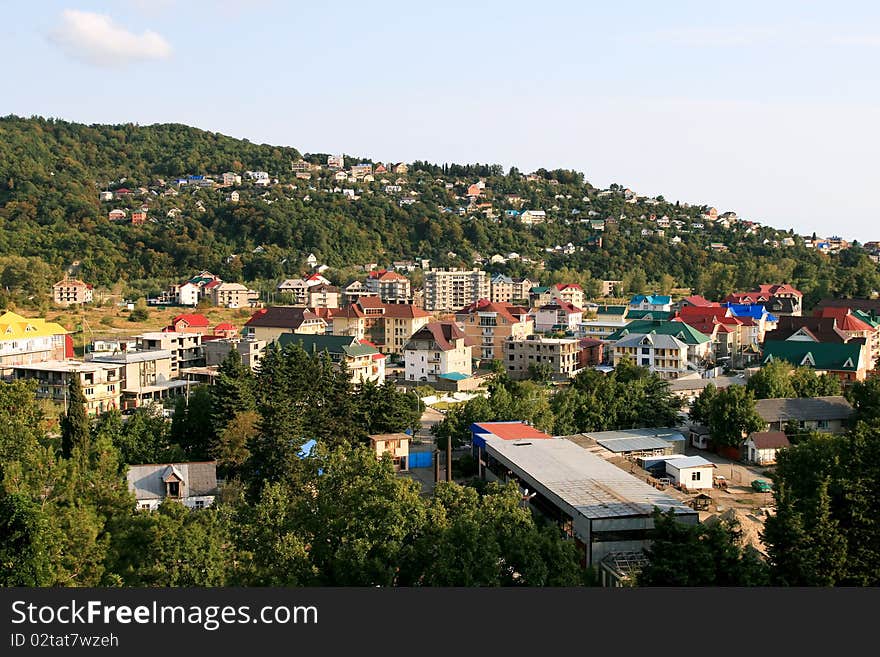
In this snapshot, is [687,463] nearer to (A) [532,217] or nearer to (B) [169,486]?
(B) [169,486]

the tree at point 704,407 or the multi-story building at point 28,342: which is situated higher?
the multi-story building at point 28,342

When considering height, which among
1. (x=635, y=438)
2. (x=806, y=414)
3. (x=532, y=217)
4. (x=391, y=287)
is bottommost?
(x=635, y=438)

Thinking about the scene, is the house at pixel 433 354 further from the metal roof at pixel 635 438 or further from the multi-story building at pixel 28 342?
the multi-story building at pixel 28 342

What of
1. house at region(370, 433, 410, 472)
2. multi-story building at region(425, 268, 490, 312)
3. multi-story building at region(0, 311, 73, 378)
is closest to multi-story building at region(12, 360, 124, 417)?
multi-story building at region(0, 311, 73, 378)

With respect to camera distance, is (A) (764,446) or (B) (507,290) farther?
(B) (507,290)

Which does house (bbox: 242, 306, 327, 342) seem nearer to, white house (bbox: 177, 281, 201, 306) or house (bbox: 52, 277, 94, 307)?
house (bbox: 52, 277, 94, 307)

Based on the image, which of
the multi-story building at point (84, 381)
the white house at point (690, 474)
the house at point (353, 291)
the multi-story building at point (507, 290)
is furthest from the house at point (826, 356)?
the house at point (353, 291)

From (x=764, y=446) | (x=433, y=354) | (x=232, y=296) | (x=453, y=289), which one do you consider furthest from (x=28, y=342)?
(x=453, y=289)
